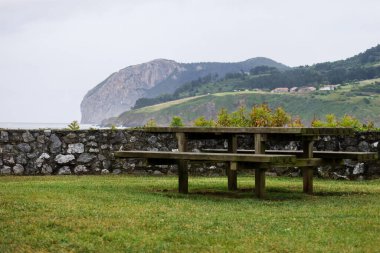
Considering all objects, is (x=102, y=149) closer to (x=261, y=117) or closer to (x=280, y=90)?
(x=261, y=117)

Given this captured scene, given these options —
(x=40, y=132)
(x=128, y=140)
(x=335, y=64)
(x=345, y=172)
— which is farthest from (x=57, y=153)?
(x=335, y=64)

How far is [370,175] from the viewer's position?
46.3ft

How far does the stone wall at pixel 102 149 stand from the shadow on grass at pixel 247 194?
3258 millimetres

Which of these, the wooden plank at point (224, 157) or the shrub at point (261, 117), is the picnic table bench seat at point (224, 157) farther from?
the shrub at point (261, 117)

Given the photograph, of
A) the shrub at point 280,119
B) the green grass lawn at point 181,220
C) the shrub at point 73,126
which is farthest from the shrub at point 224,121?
the green grass lawn at point 181,220

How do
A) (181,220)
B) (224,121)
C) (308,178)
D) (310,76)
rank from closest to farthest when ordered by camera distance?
(181,220), (308,178), (224,121), (310,76)

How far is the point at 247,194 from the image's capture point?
1082cm

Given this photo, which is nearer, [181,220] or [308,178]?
[181,220]

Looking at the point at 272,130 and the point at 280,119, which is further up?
the point at 272,130

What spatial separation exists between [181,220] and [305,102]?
122125mm

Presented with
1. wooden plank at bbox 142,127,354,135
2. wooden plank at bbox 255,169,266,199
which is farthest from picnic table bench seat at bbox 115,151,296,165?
wooden plank at bbox 255,169,266,199

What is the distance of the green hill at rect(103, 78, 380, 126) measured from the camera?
117250 mm

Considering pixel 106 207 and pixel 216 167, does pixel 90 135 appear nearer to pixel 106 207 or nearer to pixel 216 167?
pixel 216 167

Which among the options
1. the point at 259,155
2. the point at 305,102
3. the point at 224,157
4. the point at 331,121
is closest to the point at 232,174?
the point at 224,157
